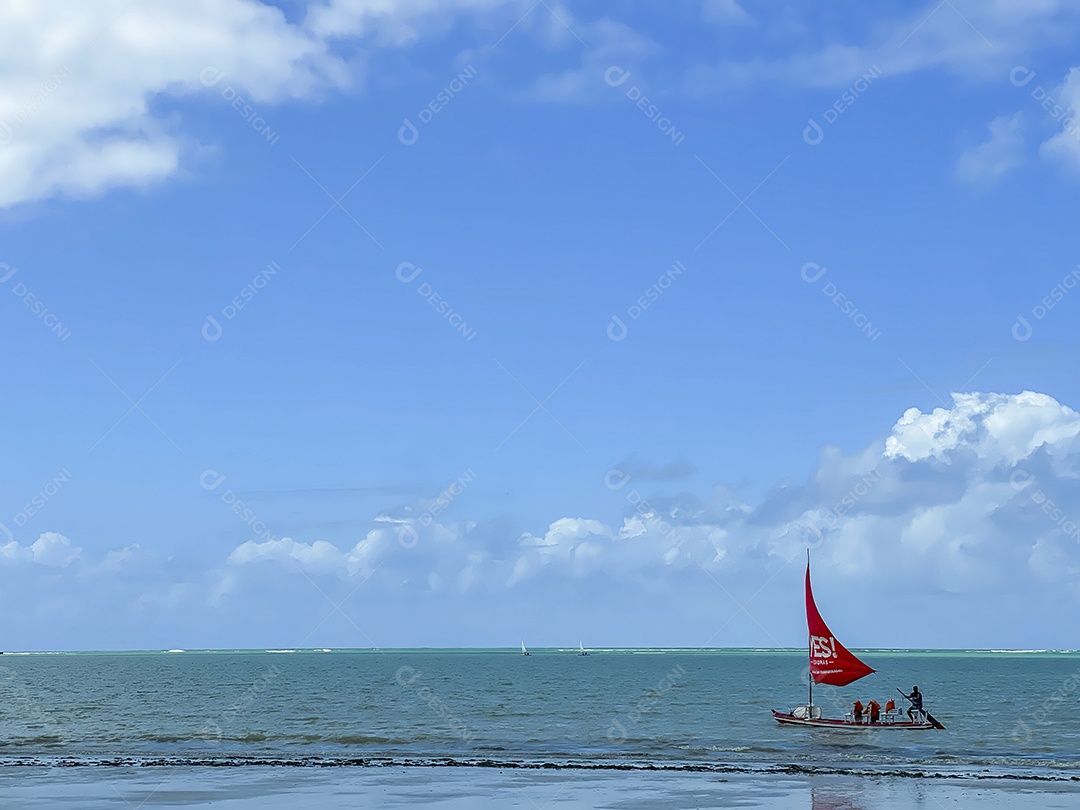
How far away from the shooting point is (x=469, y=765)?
4566 centimetres

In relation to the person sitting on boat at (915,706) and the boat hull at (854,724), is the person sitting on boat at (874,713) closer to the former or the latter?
the boat hull at (854,724)

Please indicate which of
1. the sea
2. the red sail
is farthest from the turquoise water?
the red sail

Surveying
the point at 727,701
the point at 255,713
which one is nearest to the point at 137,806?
the point at 255,713

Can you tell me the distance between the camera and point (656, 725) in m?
67.8

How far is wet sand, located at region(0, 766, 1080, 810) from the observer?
34.4 m

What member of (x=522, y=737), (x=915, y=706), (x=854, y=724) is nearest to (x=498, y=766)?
(x=522, y=737)

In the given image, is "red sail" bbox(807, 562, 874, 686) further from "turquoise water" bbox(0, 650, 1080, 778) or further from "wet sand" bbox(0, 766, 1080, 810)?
"wet sand" bbox(0, 766, 1080, 810)

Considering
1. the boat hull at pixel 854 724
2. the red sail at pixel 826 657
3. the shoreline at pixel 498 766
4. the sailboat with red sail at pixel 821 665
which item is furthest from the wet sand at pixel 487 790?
the red sail at pixel 826 657

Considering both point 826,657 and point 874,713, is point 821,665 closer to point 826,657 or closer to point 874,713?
point 826,657

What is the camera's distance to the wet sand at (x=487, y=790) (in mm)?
34438

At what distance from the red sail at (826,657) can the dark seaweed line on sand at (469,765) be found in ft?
76.8

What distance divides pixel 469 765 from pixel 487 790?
27.4ft

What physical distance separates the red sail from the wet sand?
86.0 feet

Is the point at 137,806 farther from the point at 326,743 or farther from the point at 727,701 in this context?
the point at 727,701
